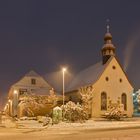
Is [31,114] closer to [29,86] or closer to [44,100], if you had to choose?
[44,100]

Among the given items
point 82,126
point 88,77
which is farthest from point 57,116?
point 88,77

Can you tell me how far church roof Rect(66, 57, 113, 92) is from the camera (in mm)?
54909

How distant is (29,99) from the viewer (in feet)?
161

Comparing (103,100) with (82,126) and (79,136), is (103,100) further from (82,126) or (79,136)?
(79,136)

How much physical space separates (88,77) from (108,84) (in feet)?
15.3

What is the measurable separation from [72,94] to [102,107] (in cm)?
856

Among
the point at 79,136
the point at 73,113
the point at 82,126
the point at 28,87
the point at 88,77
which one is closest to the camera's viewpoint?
the point at 79,136

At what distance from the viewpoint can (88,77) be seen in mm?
58344

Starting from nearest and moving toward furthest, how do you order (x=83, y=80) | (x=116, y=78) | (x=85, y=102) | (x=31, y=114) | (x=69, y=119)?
1. (x=69, y=119)
2. (x=31, y=114)
3. (x=85, y=102)
4. (x=116, y=78)
5. (x=83, y=80)

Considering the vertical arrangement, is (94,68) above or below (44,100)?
above

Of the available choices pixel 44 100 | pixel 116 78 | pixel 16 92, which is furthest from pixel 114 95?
pixel 16 92

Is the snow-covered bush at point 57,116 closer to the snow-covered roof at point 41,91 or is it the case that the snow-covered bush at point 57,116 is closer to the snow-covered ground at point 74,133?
the snow-covered ground at point 74,133

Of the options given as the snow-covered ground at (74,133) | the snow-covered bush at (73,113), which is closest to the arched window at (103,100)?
the snow-covered bush at (73,113)

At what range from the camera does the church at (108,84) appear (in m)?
53.9
